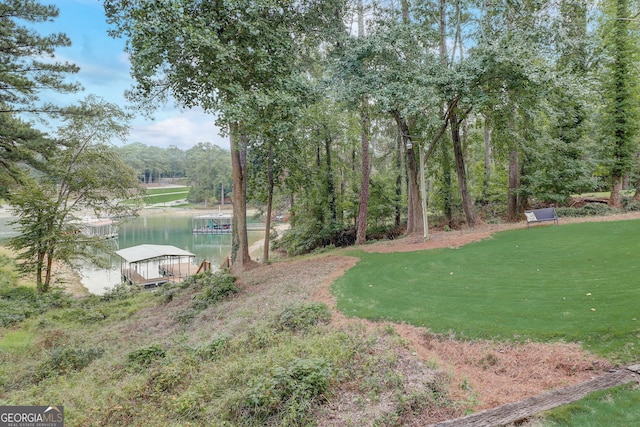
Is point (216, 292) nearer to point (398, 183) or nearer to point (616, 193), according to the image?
point (398, 183)

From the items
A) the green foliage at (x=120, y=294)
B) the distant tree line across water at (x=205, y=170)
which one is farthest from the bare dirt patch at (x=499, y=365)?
the distant tree line across water at (x=205, y=170)

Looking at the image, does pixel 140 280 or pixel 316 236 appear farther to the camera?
pixel 140 280

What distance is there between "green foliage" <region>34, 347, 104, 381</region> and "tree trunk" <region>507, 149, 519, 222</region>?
14.5 metres

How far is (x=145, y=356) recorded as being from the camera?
500 centimetres

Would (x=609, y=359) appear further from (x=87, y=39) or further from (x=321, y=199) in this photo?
(x=87, y=39)

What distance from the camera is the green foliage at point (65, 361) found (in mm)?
5246

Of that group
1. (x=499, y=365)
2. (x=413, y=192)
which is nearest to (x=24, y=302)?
(x=499, y=365)

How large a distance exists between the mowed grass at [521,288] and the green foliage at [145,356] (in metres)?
3.11

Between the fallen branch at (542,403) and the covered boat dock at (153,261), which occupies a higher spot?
the fallen branch at (542,403)

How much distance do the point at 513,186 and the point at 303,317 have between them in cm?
1173

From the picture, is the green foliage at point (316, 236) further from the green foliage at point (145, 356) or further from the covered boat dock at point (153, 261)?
the green foliage at point (145, 356)

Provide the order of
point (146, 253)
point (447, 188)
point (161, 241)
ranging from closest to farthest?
point (447, 188), point (146, 253), point (161, 241)

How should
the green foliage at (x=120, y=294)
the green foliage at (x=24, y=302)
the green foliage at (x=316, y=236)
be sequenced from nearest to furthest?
the green foliage at (x=24, y=302), the green foliage at (x=120, y=294), the green foliage at (x=316, y=236)

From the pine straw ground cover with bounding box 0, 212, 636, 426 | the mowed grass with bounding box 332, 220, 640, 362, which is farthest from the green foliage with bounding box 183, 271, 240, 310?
the mowed grass with bounding box 332, 220, 640, 362
